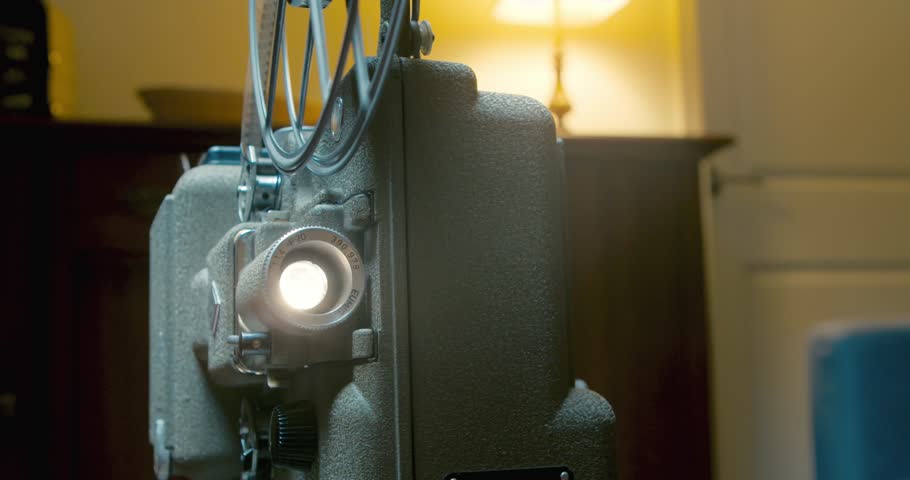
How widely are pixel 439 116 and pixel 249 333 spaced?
0.53 feet

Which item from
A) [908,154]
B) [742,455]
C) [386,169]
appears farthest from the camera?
[908,154]

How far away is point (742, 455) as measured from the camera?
209 centimetres

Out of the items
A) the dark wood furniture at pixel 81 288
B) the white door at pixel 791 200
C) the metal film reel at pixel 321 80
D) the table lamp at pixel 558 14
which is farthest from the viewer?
the white door at pixel 791 200

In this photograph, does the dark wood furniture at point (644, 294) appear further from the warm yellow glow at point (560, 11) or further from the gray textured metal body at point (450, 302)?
the gray textured metal body at point (450, 302)

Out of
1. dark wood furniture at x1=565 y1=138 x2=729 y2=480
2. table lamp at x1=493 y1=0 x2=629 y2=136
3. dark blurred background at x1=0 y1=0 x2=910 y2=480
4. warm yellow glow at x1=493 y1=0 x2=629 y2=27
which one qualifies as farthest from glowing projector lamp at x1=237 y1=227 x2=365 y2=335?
warm yellow glow at x1=493 y1=0 x2=629 y2=27

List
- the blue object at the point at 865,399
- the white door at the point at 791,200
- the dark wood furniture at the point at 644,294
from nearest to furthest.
Result: the blue object at the point at 865,399 → the dark wood furniture at the point at 644,294 → the white door at the point at 791,200

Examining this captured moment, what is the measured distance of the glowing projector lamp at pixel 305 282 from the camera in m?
0.50

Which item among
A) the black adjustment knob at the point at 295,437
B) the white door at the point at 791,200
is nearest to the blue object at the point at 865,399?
the black adjustment knob at the point at 295,437

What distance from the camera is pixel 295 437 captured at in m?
0.57

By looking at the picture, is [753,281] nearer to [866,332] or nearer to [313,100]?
[313,100]

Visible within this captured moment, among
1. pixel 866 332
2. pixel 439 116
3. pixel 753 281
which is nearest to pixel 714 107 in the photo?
pixel 753 281

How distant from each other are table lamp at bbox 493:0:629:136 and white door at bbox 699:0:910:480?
13.6 inches

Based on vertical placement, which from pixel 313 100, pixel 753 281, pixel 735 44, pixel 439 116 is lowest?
pixel 753 281

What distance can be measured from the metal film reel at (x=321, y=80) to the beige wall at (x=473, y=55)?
1244mm
